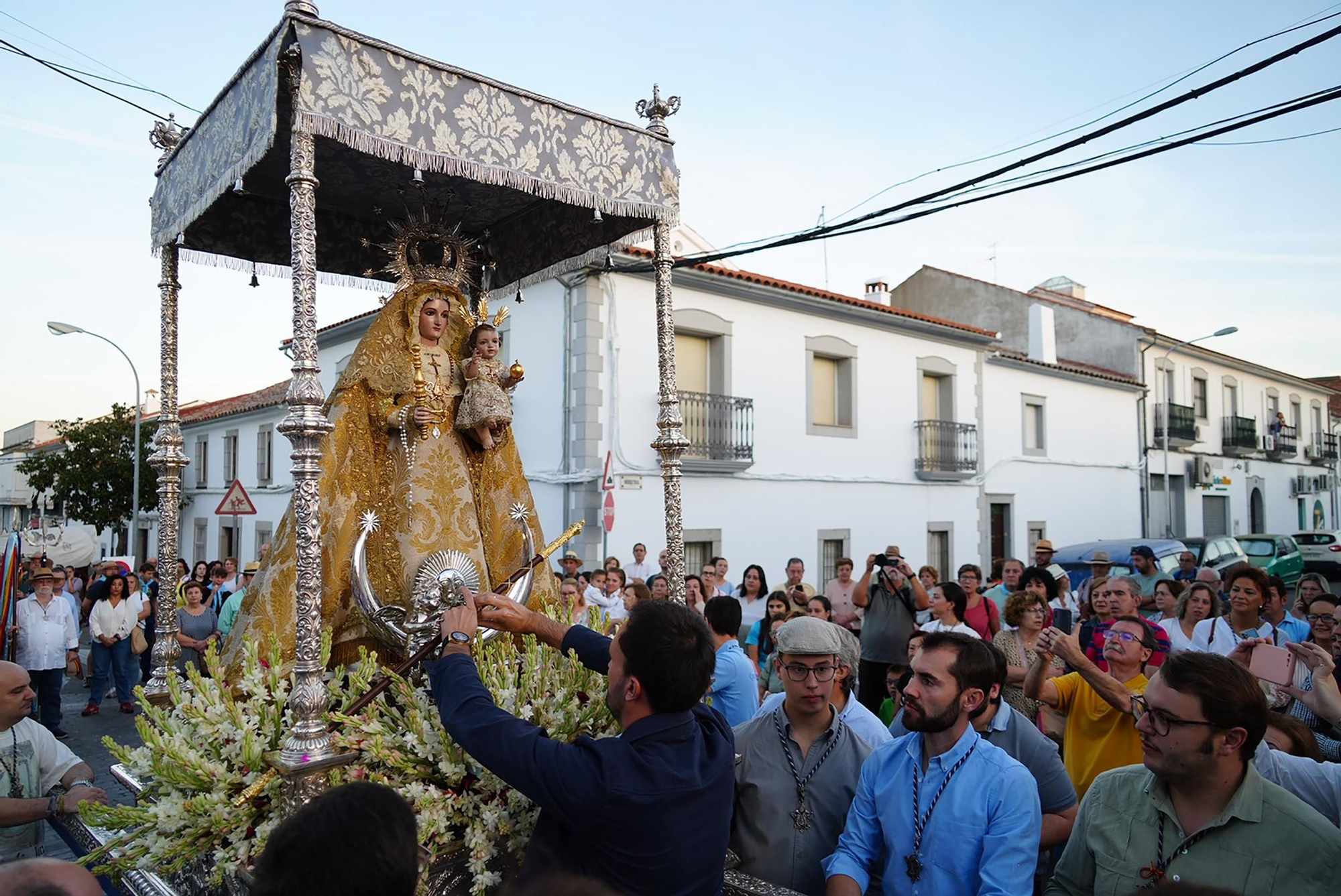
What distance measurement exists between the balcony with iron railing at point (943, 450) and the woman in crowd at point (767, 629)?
10424 mm

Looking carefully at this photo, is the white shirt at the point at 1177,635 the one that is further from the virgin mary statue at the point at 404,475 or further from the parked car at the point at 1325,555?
the parked car at the point at 1325,555

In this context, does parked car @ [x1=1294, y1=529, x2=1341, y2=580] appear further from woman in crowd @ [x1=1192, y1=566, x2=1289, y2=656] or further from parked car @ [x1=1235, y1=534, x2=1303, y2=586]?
woman in crowd @ [x1=1192, y1=566, x2=1289, y2=656]

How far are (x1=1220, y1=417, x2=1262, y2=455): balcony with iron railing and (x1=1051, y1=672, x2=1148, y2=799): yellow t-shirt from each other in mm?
26883

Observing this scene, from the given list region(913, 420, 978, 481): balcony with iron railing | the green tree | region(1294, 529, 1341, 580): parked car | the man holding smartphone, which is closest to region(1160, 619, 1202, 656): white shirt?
the man holding smartphone

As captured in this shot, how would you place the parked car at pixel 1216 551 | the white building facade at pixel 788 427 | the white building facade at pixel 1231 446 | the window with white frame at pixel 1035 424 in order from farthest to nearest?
the white building facade at pixel 1231 446, the window with white frame at pixel 1035 424, the parked car at pixel 1216 551, the white building facade at pixel 788 427

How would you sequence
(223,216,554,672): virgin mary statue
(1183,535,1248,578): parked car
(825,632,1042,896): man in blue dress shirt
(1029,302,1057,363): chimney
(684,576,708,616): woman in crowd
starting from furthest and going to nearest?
(1029,302,1057,363): chimney < (1183,535,1248,578): parked car < (684,576,708,616): woman in crowd < (223,216,554,672): virgin mary statue < (825,632,1042,896): man in blue dress shirt

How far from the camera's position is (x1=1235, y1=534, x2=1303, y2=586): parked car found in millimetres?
15805

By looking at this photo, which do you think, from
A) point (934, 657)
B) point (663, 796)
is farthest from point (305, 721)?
point (934, 657)

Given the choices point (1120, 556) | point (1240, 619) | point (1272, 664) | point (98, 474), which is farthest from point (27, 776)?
point (98, 474)

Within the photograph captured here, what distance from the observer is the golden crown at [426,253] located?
4.26 meters

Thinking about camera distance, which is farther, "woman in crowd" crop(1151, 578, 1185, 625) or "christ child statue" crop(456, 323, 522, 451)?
A: "woman in crowd" crop(1151, 578, 1185, 625)

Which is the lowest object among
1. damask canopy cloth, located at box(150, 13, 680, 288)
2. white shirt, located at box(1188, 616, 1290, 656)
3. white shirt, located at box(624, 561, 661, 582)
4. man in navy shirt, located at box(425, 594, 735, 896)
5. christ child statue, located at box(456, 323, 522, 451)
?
white shirt, located at box(624, 561, 661, 582)

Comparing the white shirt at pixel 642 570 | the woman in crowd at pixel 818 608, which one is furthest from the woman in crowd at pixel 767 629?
the white shirt at pixel 642 570

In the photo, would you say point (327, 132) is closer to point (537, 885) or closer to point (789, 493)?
point (537, 885)
